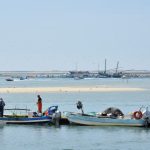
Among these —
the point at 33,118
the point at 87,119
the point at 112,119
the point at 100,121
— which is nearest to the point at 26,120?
the point at 33,118

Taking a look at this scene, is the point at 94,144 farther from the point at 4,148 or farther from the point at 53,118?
the point at 53,118

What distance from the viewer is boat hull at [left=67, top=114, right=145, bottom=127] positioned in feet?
135

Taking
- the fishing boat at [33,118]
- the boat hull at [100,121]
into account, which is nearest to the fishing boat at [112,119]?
the boat hull at [100,121]

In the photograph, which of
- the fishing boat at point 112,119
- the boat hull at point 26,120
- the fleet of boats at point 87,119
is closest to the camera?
the fishing boat at point 112,119

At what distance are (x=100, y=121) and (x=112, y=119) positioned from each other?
69 cm

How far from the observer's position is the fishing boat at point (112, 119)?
134 feet

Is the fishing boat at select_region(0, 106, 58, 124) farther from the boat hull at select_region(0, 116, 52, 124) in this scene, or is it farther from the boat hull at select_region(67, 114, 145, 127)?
the boat hull at select_region(67, 114, 145, 127)

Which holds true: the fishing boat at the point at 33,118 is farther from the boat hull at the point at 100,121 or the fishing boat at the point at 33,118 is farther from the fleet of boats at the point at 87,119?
the boat hull at the point at 100,121

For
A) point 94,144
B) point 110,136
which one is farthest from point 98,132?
point 94,144

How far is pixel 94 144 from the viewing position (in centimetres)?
3569

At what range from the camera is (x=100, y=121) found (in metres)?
41.8

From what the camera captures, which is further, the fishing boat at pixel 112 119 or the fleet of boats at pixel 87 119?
the fleet of boats at pixel 87 119

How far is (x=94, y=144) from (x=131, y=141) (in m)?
1.99

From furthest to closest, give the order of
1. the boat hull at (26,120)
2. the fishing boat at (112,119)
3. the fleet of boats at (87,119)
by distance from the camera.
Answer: the boat hull at (26,120)
the fleet of boats at (87,119)
the fishing boat at (112,119)
